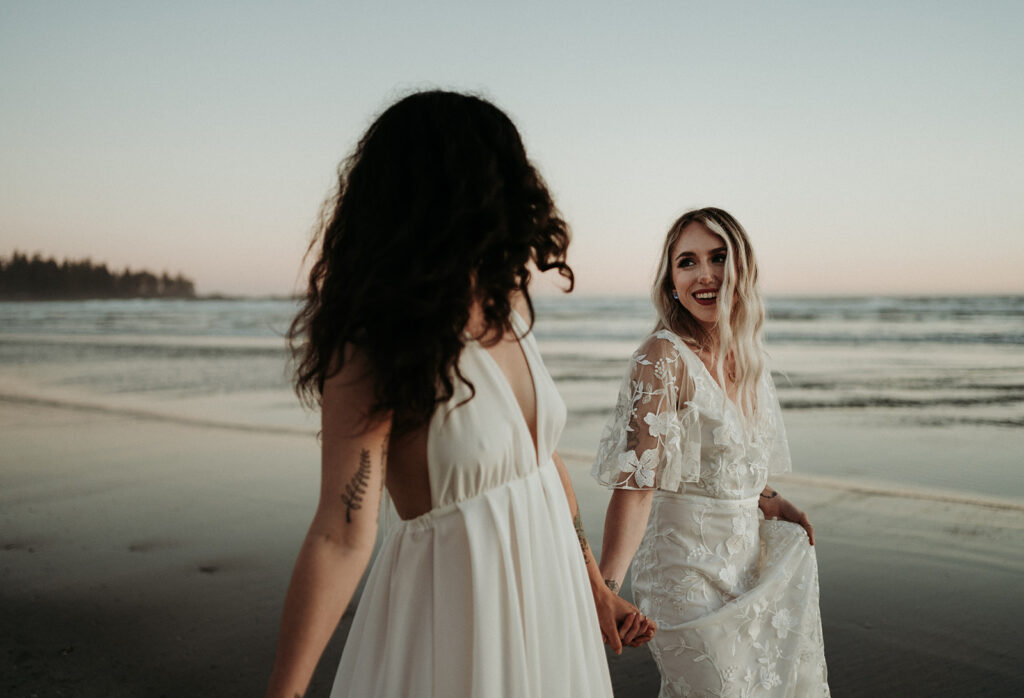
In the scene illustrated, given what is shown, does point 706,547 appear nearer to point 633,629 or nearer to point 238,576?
point 633,629

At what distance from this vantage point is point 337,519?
1.46 metres

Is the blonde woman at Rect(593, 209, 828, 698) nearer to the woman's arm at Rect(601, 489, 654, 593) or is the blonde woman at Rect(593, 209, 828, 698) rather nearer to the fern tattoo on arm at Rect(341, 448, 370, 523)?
the woman's arm at Rect(601, 489, 654, 593)

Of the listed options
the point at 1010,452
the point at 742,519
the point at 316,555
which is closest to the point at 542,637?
the point at 316,555

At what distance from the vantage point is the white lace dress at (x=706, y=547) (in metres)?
2.75

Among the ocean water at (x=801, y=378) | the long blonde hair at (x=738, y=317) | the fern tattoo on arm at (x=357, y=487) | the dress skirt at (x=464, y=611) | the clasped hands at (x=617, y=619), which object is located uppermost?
the long blonde hair at (x=738, y=317)

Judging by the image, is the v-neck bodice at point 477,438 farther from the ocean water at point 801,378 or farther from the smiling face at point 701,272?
the smiling face at point 701,272

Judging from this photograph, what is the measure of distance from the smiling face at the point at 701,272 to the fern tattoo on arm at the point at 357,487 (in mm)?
2056

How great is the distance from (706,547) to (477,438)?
1606 millimetres

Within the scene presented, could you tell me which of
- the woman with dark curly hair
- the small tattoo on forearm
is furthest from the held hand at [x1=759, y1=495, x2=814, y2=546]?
the woman with dark curly hair

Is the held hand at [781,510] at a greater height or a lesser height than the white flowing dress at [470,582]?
lesser

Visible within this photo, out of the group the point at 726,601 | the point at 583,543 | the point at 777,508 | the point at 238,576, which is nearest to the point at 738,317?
the point at 777,508

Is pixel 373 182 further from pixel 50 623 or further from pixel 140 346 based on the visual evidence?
pixel 140 346

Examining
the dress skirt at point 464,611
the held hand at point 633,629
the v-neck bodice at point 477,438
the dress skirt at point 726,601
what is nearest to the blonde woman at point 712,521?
the dress skirt at point 726,601

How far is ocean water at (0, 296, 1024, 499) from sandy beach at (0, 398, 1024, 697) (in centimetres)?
145
